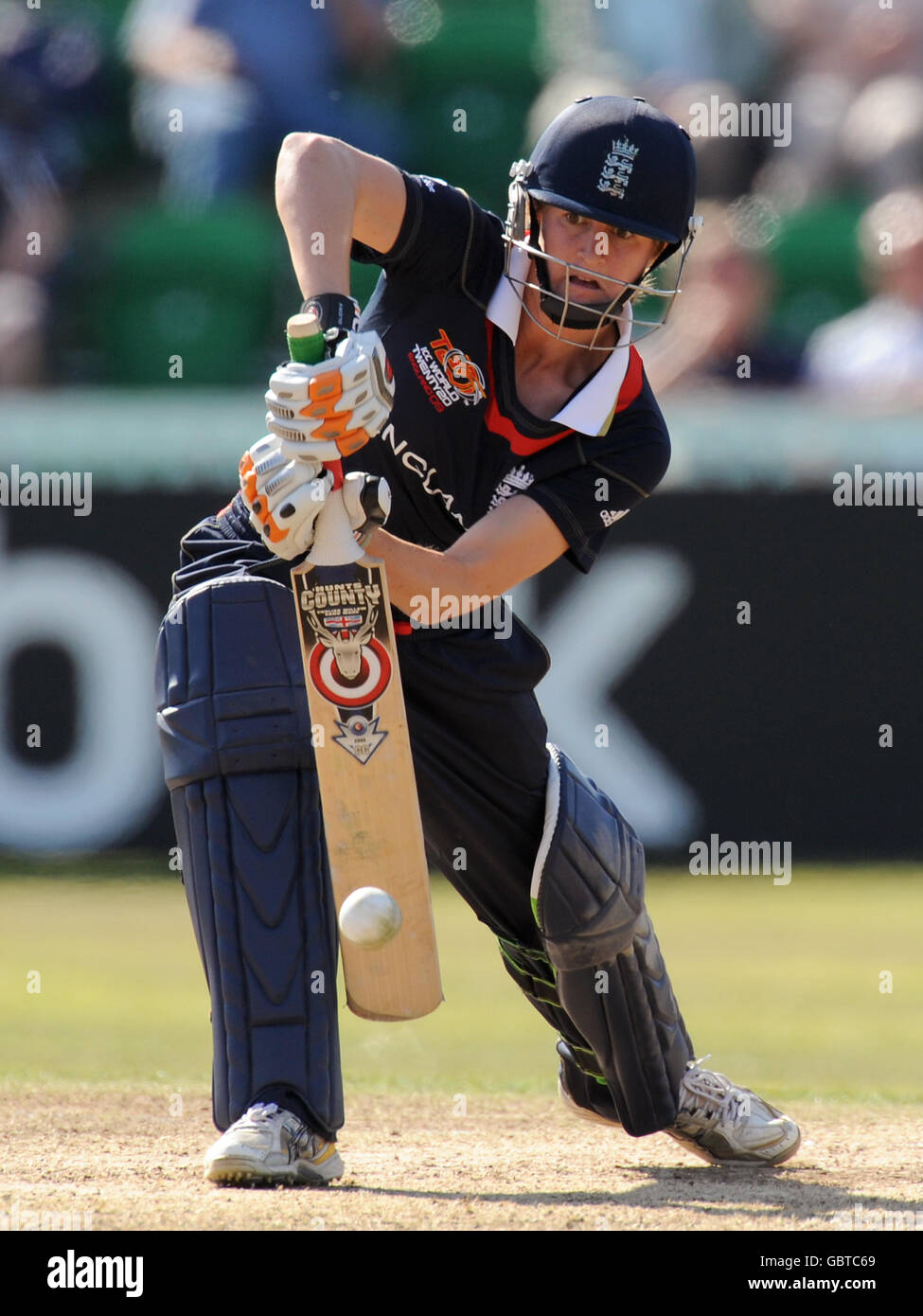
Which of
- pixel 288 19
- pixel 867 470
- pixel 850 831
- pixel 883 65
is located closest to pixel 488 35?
pixel 288 19

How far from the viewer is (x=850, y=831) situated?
6.70 m

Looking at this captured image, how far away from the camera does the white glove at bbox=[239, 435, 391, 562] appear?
8.86 feet

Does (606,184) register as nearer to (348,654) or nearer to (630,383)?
(630,383)

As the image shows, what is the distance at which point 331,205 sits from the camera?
9.55ft

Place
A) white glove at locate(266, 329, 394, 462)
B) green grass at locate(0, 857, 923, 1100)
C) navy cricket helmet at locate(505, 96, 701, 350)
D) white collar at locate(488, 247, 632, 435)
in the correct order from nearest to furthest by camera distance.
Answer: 1. white glove at locate(266, 329, 394, 462)
2. navy cricket helmet at locate(505, 96, 701, 350)
3. white collar at locate(488, 247, 632, 435)
4. green grass at locate(0, 857, 923, 1100)

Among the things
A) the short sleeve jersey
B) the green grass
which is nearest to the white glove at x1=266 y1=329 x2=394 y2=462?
the short sleeve jersey

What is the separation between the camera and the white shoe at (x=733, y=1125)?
3.31 metres

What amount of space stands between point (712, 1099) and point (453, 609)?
40.4 inches

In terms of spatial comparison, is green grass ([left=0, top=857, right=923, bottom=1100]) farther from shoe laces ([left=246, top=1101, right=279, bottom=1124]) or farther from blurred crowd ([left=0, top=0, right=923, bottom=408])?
blurred crowd ([left=0, top=0, right=923, bottom=408])

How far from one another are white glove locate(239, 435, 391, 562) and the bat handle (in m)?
0.01

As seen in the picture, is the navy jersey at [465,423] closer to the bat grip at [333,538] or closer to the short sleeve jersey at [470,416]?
the short sleeve jersey at [470,416]

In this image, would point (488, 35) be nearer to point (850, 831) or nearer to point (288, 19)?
point (288, 19)
